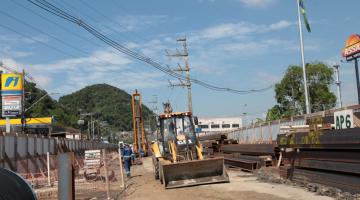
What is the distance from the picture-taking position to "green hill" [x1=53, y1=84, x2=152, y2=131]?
15062cm

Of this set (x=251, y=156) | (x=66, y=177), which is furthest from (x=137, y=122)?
(x=66, y=177)

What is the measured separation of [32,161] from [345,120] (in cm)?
1980

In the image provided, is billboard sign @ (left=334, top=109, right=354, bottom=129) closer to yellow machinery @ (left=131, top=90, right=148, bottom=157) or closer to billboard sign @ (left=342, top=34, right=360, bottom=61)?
billboard sign @ (left=342, top=34, right=360, bottom=61)

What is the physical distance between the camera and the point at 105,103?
15900cm

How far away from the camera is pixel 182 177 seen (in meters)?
18.7

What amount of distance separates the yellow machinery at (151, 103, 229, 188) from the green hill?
124384 millimetres

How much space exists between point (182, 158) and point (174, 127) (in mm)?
1716

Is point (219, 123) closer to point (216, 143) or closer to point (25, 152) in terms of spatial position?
point (216, 143)

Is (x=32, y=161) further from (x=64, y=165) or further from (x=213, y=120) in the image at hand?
(x=213, y=120)

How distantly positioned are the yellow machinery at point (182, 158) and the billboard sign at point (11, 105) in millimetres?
19513

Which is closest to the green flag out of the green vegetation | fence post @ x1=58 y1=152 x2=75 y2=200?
fence post @ x1=58 y1=152 x2=75 y2=200

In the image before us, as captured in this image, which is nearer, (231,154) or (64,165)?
(64,165)

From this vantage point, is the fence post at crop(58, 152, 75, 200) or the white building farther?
the white building

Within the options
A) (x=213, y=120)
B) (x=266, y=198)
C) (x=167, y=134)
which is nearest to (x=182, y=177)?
(x=167, y=134)
